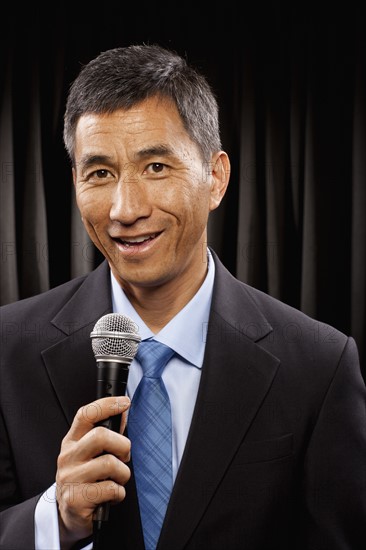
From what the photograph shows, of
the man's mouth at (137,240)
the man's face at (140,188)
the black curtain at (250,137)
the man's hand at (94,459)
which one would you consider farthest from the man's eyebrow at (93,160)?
the black curtain at (250,137)

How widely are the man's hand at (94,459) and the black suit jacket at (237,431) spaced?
1.02 ft

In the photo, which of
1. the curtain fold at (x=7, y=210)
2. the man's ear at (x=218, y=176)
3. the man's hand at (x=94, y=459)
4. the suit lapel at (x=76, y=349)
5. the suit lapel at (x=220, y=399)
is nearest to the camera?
the man's hand at (x=94, y=459)

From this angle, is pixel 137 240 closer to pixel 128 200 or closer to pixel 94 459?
pixel 128 200

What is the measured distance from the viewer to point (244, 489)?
156 cm

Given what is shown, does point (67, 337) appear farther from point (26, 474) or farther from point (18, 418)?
point (26, 474)

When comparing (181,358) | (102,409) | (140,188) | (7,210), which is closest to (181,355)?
(181,358)

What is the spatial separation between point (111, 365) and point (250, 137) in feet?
5.43

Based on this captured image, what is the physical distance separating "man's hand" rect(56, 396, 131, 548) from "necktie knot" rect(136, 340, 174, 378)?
1.23ft

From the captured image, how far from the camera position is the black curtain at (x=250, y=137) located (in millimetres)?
2670

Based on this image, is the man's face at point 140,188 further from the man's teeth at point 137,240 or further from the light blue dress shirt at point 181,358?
the light blue dress shirt at point 181,358

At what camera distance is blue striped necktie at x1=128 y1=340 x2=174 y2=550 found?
153 cm

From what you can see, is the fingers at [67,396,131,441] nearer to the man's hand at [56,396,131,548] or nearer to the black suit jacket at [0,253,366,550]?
the man's hand at [56,396,131,548]

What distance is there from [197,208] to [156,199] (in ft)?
0.40

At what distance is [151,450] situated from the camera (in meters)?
1.55
